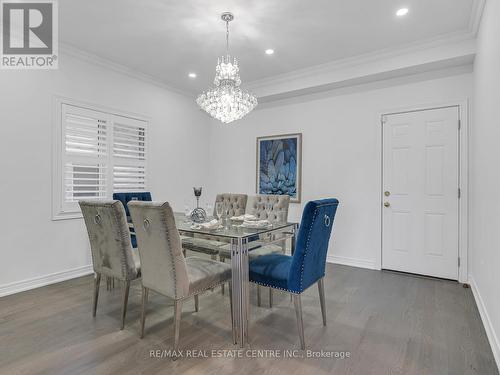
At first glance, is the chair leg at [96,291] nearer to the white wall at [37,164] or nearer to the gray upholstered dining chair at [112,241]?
the gray upholstered dining chair at [112,241]

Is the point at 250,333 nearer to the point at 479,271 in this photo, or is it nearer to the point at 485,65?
the point at 479,271

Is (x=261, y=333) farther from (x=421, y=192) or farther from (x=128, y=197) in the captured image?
(x=421, y=192)

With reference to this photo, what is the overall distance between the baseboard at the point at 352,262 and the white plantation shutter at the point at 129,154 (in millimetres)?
2991

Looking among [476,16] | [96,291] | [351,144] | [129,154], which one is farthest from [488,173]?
[129,154]

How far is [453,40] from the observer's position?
10.0 ft

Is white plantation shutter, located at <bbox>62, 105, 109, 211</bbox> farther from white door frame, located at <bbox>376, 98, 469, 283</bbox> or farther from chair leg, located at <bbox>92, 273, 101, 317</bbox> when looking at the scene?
white door frame, located at <bbox>376, 98, 469, 283</bbox>

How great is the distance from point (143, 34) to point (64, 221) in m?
2.34

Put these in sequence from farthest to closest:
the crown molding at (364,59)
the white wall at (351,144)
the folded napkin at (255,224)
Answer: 1. the white wall at (351,144)
2. the crown molding at (364,59)
3. the folded napkin at (255,224)

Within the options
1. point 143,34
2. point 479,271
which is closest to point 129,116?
point 143,34

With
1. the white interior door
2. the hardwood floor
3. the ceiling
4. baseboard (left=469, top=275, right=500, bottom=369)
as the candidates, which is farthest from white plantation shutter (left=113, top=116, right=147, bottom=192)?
baseboard (left=469, top=275, right=500, bottom=369)

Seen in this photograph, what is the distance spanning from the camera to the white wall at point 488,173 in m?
1.93

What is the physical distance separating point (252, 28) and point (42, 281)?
141 inches

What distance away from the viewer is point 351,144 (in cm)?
401

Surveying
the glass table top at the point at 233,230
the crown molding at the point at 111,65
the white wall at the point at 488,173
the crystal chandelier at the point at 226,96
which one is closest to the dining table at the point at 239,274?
the glass table top at the point at 233,230
